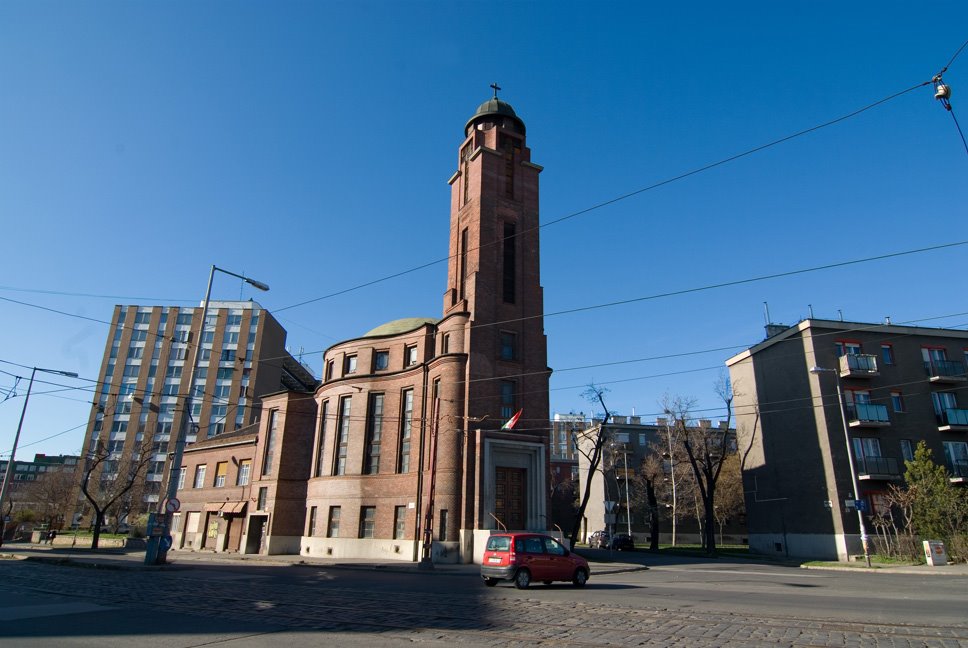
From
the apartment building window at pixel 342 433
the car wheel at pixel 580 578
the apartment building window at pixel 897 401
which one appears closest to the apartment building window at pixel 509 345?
the apartment building window at pixel 342 433

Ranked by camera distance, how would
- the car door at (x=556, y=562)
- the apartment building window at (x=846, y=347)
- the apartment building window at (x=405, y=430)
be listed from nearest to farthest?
the car door at (x=556, y=562), the apartment building window at (x=405, y=430), the apartment building window at (x=846, y=347)

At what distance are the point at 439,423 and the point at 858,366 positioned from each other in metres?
29.1

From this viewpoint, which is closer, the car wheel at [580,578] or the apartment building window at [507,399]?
the car wheel at [580,578]

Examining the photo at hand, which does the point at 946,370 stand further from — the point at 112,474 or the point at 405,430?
the point at 112,474

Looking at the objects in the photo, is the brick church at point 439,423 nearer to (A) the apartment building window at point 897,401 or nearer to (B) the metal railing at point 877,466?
(B) the metal railing at point 877,466

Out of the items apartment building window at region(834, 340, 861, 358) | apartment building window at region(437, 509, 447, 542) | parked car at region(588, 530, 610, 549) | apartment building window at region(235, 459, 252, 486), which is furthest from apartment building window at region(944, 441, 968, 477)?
apartment building window at region(235, 459, 252, 486)

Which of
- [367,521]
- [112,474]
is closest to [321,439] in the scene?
[367,521]

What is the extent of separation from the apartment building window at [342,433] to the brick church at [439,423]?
0.28 ft

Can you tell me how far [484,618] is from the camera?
10930 millimetres

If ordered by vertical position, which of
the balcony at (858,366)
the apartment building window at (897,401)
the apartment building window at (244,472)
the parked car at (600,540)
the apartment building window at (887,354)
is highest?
the apartment building window at (887,354)

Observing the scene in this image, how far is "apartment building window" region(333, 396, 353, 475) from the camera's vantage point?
39812 millimetres

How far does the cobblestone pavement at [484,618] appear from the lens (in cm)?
880

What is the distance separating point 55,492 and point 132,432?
42.5 feet

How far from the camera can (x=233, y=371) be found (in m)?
81.7
